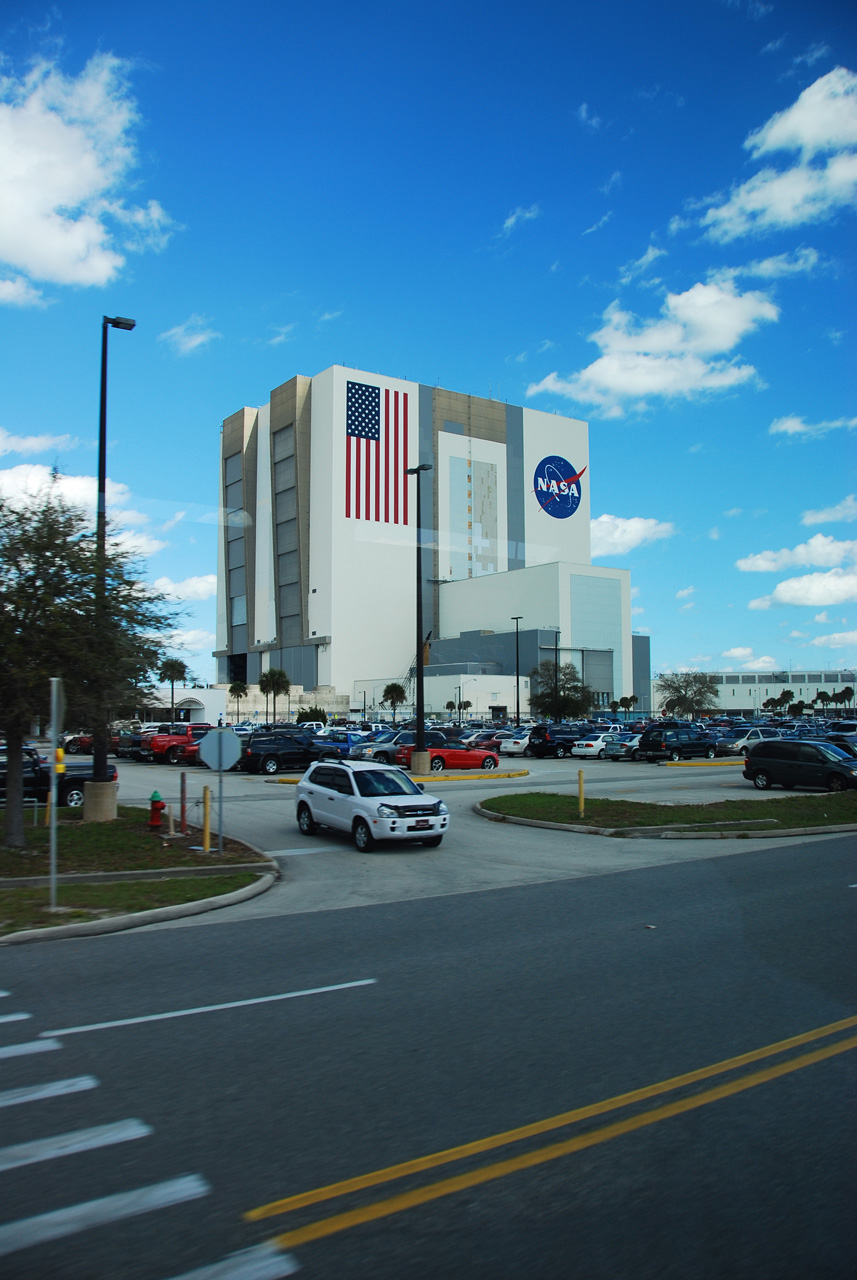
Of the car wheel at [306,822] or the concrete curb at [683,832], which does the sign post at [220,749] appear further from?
the concrete curb at [683,832]

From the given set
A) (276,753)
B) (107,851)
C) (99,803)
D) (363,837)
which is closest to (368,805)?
(363,837)

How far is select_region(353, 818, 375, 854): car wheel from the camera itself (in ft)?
51.3

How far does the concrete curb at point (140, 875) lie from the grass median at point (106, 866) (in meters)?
0.09

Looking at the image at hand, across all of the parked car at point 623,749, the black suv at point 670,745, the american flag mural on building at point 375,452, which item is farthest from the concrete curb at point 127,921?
the american flag mural on building at point 375,452

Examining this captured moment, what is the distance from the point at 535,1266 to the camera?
331cm

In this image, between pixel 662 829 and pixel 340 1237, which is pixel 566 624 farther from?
pixel 340 1237

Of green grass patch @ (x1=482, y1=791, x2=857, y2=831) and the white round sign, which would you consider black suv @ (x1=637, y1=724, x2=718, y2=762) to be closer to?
green grass patch @ (x1=482, y1=791, x2=857, y2=831)

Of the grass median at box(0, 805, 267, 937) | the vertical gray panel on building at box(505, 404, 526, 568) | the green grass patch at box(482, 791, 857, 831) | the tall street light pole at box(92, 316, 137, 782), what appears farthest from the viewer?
the vertical gray panel on building at box(505, 404, 526, 568)

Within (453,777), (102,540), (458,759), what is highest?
(102,540)

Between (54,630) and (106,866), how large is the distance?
11.6ft

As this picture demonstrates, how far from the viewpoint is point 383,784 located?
16.7m

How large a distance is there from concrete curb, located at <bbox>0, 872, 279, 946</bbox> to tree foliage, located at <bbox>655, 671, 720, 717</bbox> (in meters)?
110

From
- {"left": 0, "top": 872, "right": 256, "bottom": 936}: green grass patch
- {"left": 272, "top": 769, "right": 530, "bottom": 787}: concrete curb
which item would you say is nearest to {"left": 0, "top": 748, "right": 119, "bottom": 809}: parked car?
{"left": 272, "top": 769, "right": 530, "bottom": 787}: concrete curb

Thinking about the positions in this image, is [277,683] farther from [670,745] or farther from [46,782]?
[46,782]
